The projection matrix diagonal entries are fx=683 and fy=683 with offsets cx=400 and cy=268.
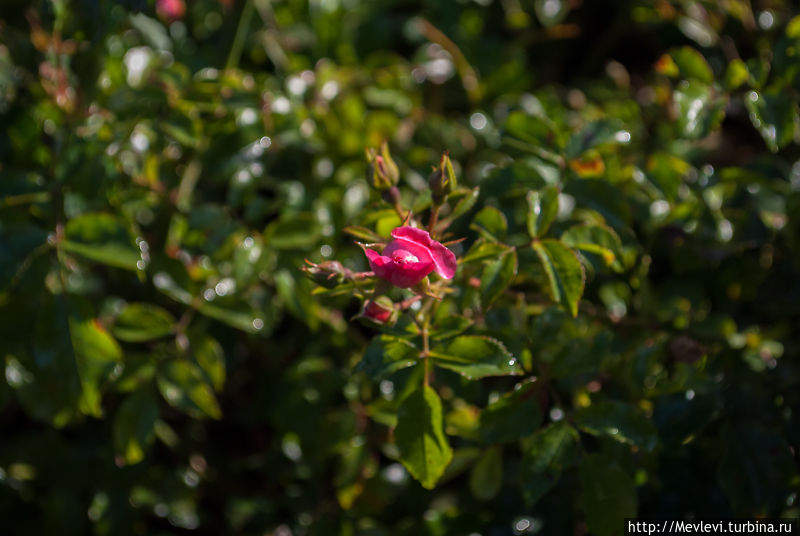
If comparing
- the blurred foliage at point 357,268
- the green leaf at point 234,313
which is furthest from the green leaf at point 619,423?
the green leaf at point 234,313

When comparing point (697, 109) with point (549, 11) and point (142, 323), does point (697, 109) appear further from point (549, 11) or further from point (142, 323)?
point (142, 323)

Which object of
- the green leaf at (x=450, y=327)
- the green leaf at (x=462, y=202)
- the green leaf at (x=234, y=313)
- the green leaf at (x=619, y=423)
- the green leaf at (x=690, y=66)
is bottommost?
the green leaf at (x=234, y=313)

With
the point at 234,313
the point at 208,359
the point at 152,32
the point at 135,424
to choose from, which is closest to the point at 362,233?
the point at 234,313

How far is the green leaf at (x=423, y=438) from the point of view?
3.26 ft

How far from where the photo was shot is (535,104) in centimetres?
175

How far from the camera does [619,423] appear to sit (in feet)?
3.51

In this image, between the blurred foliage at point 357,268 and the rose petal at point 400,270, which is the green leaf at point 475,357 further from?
the rose petal at point 400,270

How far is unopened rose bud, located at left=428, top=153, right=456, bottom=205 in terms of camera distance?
93 cm

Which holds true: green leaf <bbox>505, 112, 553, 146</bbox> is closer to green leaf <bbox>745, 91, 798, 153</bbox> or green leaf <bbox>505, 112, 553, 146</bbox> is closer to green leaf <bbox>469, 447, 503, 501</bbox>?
green leaf <bbox>745, 91, 798, 153</bbox>

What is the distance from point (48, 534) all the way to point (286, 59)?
127 centimetres

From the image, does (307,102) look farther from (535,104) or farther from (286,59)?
(535,104)

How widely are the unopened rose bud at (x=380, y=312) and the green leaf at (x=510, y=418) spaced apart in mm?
258

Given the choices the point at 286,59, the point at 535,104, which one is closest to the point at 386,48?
the point at 286,59

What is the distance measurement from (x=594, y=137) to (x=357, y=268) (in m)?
0.54
